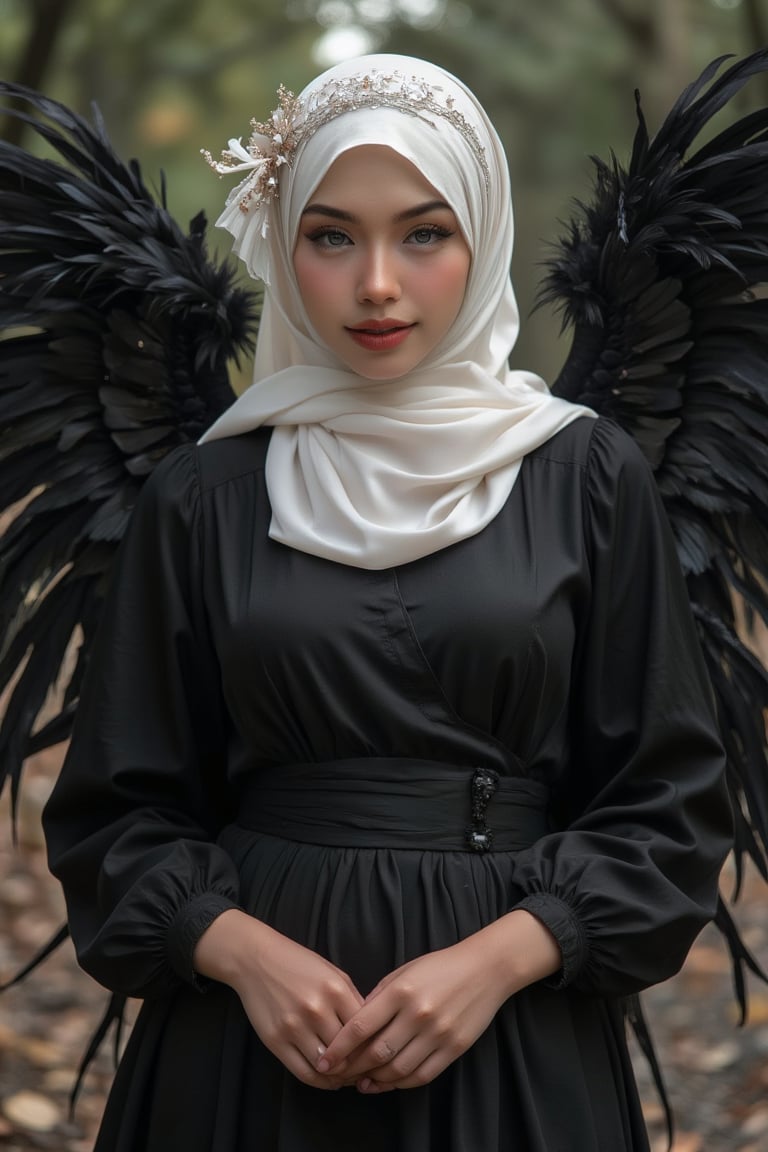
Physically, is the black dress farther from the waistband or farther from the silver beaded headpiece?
the silver beaded headpiece

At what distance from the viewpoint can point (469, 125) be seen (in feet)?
7.27

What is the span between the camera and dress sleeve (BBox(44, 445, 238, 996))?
2219mm

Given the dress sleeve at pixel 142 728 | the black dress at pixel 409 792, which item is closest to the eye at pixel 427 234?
the black dress at pixel 409 792

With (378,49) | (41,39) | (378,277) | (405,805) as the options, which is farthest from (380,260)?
(378,49)

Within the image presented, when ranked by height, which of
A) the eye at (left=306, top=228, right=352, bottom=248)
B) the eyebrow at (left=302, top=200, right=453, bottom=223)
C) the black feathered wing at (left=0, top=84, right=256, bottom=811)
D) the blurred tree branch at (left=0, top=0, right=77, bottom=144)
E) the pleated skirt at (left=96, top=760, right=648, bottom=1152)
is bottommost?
the pleated skirt at (left=96, top=760, right=648, bottom=1152)

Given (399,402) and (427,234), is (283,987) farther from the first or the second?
(427,234)

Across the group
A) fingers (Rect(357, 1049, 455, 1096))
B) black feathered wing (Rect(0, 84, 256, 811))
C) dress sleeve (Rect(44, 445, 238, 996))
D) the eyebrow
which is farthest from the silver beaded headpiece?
fingers (Rect(357, 1049, 455, 1096))

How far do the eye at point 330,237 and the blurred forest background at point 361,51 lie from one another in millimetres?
7073

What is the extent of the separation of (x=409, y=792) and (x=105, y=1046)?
2.99 metres

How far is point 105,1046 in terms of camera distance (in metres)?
4.74

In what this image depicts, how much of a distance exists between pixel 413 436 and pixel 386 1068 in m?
0.90

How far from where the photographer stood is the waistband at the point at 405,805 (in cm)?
215

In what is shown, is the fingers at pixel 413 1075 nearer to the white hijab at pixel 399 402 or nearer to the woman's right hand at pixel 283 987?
the woman's right hand at pixel 283 987

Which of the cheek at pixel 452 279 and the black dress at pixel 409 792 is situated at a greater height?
the cheek at pixel 452 279
